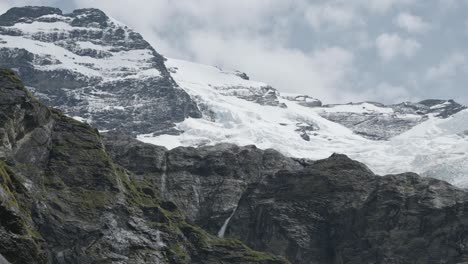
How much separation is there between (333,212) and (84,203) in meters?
57.4

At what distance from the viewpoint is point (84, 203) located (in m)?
148

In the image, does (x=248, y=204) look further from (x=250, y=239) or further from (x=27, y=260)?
(x=27, y=260)

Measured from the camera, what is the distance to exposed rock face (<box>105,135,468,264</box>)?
169125mm

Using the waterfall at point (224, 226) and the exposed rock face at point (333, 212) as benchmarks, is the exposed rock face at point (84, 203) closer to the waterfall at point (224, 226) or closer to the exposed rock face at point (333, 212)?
the waterfall at point (224, 226)

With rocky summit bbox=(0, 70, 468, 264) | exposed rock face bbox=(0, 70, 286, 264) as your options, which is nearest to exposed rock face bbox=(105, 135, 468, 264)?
rocky summit bbox=(0, 70, 468, 264)

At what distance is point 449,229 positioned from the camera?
168m

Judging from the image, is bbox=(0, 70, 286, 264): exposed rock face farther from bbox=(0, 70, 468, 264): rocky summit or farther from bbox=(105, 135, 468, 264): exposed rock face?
bbox=(105, 135, 468, 264): exposed rock face

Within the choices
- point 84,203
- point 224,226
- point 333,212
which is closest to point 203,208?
point 224,226

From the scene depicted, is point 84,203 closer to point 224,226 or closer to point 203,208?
point 224,226

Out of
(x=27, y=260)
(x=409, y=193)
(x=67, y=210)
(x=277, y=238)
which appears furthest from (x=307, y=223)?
(x=27, y=260)

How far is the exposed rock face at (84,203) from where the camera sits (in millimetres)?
138625

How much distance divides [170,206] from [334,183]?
3839 centimetres

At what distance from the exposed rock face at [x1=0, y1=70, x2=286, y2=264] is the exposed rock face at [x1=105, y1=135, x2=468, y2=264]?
17.4 metres

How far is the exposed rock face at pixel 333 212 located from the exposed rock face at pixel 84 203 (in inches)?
683
